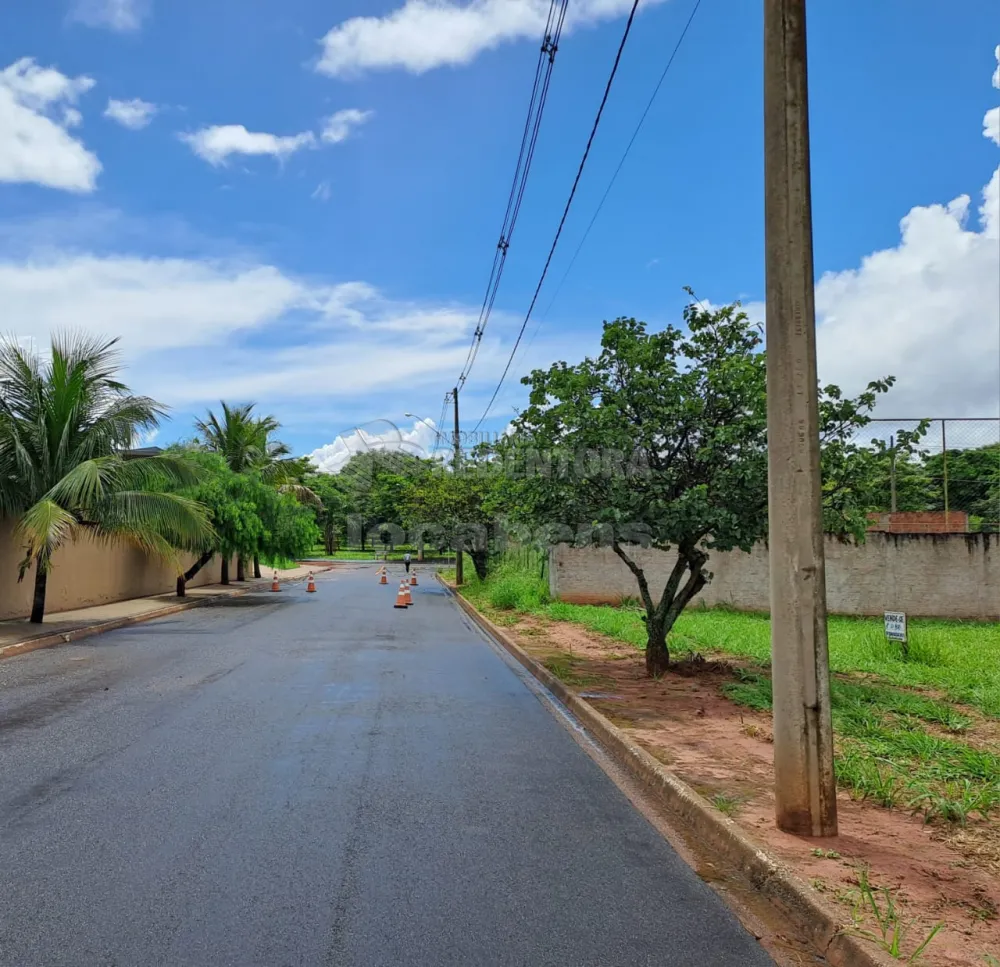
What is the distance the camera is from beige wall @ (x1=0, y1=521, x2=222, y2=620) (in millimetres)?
17672

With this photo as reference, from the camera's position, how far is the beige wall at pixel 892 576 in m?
21.0

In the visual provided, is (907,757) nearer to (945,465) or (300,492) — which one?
(945,465)

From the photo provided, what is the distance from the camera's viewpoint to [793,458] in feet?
16.3

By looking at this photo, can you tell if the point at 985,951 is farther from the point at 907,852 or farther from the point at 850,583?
the point at 850,583

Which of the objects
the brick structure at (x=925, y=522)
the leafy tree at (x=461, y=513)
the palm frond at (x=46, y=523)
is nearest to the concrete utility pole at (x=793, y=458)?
the palm frond at (x=46, y=523)

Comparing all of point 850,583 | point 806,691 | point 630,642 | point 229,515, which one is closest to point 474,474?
point 229,515

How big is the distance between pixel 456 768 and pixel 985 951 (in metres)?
3.91

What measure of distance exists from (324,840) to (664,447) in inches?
264

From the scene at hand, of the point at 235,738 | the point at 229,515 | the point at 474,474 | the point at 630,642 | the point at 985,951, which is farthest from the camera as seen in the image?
the point at 474,474

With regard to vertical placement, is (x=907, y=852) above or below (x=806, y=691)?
below

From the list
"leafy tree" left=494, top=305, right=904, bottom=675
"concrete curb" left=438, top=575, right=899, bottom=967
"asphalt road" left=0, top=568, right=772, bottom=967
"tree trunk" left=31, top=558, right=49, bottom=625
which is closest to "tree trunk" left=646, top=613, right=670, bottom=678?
"leafy tree" left=494, top=305, right=904, bottom=675

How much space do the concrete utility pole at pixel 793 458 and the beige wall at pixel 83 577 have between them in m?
17.0

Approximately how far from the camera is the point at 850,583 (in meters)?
21.5

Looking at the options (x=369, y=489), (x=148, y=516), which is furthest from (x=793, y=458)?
(x=369, y=489)
